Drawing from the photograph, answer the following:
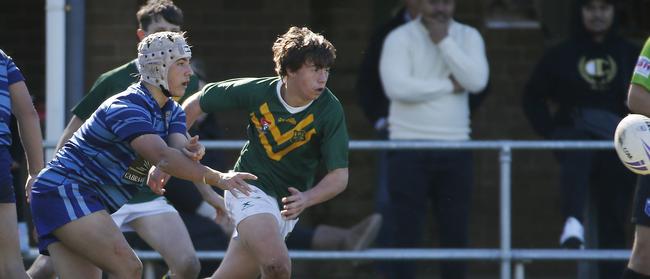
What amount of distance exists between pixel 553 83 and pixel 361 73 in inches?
47.8

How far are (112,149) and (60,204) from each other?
32cm

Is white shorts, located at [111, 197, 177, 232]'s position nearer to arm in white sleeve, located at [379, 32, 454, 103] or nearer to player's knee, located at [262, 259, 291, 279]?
player's knee, located at [262, 259, 291, 279]

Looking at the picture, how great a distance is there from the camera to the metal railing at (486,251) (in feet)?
26.0

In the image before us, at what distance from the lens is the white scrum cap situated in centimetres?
590

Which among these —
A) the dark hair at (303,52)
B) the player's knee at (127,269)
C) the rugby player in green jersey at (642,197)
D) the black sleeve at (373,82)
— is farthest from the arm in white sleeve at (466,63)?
the player's knee at (127,269)

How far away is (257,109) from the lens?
6574 millimetres

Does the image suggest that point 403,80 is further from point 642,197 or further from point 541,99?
point 642,197

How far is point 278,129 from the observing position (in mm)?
6539

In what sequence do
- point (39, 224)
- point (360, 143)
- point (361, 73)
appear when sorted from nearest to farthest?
point (39, 224) < point (360, 143) < point (361, 73)

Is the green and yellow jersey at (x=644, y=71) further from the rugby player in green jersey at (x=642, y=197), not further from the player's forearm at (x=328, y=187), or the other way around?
the player's forearm at (x=328, y=187)

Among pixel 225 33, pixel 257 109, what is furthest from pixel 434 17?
pixel 225 33

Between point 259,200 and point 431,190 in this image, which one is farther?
point 431,190

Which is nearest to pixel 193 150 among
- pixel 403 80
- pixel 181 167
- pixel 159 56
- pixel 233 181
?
pixel 181 167

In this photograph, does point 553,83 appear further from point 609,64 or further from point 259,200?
point 259,200
